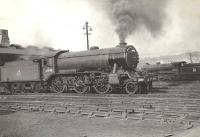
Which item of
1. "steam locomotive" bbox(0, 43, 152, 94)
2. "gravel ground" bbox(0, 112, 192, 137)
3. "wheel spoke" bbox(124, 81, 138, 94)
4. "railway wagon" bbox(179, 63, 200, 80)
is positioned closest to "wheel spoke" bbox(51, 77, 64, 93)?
"steam locomotive" bbox(0, 43, 152, 94)

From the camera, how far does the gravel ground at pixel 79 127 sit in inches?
315

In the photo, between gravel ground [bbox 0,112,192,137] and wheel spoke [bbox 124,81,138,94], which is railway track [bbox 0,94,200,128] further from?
wheel spoke [bbox 124,81,138,94]

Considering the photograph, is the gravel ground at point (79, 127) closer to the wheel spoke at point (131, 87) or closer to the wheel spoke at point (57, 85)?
the wheel spoke at point (131, 87)

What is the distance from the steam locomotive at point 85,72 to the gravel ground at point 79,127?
250 inches

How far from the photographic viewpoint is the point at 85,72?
1812 centimetres

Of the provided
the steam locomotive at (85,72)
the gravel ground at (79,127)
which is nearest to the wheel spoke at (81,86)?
the steam locomotive at (85,72)

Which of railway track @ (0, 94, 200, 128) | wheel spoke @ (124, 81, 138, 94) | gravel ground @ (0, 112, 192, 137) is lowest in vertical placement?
gravel ground @ (0, 112, 192, 137)

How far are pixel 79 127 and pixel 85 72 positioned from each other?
363 inches

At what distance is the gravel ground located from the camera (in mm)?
8000

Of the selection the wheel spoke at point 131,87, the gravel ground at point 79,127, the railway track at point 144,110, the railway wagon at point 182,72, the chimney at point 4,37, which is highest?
the chimney at point 4,37

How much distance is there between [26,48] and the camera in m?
39.3

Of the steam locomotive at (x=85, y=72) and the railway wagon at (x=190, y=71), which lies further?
the railway wagon at (x=190, y=71)

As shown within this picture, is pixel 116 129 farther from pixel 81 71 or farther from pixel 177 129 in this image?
pixel 81 71

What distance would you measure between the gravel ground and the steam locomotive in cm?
634
